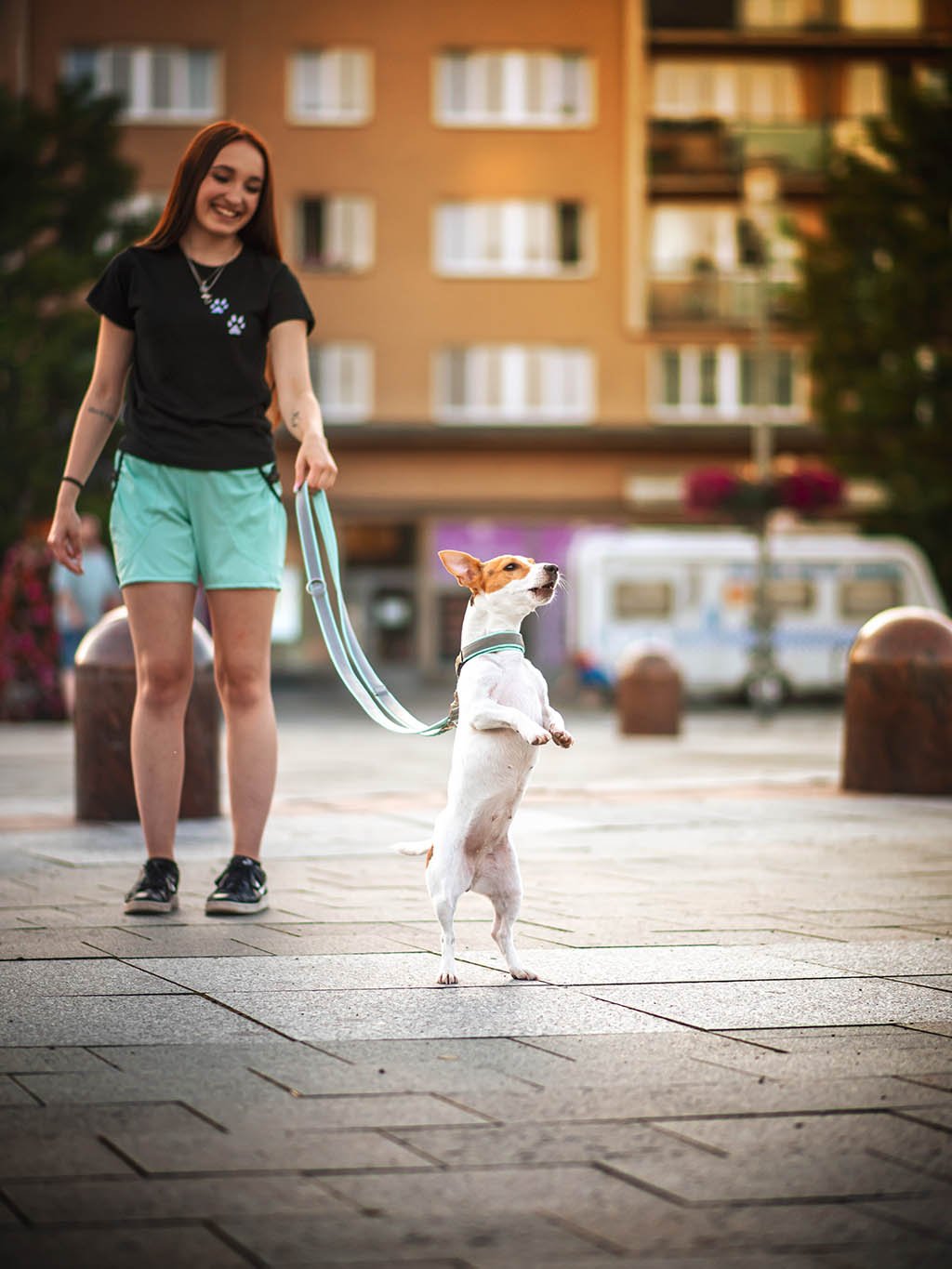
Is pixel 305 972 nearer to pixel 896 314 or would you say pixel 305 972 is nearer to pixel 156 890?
pixel 156 890

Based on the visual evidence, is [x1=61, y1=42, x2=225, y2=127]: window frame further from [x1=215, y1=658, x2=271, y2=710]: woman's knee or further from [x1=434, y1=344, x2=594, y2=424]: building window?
[x1=215, y1=658, x2=271, y2=710]: woman's knee

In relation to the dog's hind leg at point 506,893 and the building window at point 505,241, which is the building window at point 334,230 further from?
the dog's hind leg at point 506,893

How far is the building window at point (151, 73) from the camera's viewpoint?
3878cm

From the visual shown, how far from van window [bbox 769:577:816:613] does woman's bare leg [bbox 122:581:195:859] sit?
85.1ft

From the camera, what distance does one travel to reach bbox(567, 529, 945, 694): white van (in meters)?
30.8

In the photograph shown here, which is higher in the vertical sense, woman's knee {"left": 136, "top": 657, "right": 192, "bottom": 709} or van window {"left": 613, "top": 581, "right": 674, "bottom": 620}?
woman's knee {"left": 136, "top": 657, "right": 192, "bottom": 709}

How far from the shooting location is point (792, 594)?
102ft

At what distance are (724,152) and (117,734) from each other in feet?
111

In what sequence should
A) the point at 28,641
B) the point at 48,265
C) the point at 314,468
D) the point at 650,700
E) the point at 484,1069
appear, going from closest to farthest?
1. the point at 484,1069
2. the point at 314,468
3. the point at 650,700
4. the point at 28,641
5. the point at 48,265

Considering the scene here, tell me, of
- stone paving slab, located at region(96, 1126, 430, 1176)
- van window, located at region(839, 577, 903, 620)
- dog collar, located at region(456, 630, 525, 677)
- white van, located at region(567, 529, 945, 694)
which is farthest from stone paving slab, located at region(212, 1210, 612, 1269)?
van window, located at region(839, 577, 903, 620)

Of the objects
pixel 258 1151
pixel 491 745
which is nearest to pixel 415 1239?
pixel 258 1151

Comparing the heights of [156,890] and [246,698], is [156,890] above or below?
below

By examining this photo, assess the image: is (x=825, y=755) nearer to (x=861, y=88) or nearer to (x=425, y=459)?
(x=425, y=459)

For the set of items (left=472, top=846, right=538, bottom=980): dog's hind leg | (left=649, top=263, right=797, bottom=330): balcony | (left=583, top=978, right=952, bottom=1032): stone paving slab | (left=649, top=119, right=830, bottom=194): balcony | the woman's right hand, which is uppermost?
(left=649, top=119, right=830, bottom=194): balcony
